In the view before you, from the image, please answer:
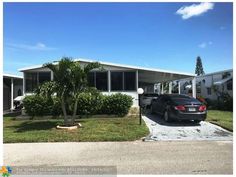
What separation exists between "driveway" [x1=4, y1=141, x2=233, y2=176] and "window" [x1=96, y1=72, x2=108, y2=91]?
7668 millimetres

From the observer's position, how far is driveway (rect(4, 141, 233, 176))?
484 cm

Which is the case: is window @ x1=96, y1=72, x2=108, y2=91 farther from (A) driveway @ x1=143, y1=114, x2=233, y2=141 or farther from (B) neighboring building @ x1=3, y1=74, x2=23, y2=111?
(B) neighboring building @ x1=3, y1=74, x2=23, y2=111

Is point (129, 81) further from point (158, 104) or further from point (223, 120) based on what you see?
point (223, 120)

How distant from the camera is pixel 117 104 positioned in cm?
1291

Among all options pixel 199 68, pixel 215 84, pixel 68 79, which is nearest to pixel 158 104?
pixel 68 79

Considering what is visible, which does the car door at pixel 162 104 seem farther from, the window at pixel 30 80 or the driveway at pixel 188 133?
the window at pixel 30 80

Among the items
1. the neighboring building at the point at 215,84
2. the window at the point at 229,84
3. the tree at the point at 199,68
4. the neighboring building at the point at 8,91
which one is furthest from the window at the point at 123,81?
the tree at the point at 199,68

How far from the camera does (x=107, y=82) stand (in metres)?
14.5

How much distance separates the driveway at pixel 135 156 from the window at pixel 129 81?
24.9ft

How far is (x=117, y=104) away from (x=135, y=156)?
24.0 feet

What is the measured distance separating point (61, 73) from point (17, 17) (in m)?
2.93

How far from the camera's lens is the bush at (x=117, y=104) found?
12.9 m

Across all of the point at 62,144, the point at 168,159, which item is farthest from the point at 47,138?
the point at 168,159

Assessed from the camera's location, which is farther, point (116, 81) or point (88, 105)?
point (116, 81)
